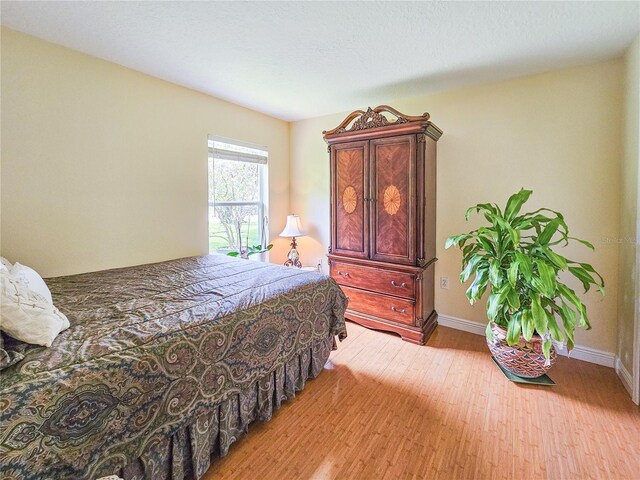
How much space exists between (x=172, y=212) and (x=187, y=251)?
413mm

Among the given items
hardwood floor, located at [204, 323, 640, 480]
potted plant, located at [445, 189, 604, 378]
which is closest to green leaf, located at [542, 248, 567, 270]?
potted plant, located at [445, 189, 604, 378]

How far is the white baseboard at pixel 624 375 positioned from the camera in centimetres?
196

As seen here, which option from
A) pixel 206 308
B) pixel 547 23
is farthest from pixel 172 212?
pixel 547 23

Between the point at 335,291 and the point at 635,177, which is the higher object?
the point at 635,177

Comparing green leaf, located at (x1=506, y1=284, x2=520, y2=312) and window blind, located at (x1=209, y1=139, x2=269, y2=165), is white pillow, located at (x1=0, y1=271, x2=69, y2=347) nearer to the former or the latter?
window blind, located at (x1=209, y1=139, x2=269, y2=165)

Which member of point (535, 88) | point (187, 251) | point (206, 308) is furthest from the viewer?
point (187, 251)

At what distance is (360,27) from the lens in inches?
73.9

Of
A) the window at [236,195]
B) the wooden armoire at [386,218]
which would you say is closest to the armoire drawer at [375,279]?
the wooden armoire at [386,218]

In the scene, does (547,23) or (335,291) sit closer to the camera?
(547,23)

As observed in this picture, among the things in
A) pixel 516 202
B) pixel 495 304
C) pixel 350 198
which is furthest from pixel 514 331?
pixel 350 198

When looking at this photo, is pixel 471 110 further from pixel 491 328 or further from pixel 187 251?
pixel 187 251

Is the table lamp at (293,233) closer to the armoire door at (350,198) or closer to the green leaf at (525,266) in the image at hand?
the armoire door at (350,198)

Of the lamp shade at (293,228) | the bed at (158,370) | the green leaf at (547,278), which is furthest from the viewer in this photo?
the lamp shade at (293,228)

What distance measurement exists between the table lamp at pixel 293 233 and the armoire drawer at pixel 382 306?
0.92 metres
